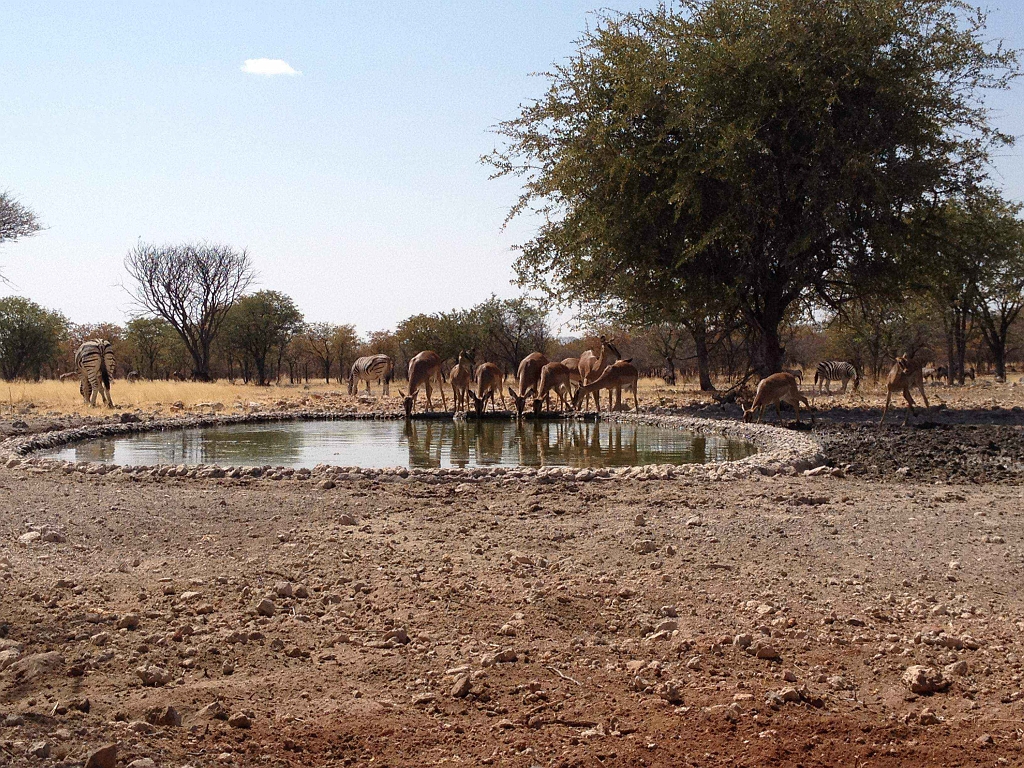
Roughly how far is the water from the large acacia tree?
168 inches

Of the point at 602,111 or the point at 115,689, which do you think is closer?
the point at 115,689

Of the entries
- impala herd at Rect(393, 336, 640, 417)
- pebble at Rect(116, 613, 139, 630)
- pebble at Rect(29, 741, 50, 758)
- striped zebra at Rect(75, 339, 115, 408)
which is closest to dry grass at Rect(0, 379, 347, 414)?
striped zebra at Rect(75, 339, 115, 408)

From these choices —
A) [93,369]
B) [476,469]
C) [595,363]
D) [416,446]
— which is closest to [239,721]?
[476,469]

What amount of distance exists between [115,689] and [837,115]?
18324 millimetres

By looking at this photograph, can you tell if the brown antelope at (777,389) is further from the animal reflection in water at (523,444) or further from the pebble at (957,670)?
the pebble at (957,670)

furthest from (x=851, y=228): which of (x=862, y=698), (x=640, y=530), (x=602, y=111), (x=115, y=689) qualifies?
(x=115, y=689)

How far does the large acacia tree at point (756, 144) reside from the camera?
18156mm

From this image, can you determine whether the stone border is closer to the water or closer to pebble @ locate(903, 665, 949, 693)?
the water

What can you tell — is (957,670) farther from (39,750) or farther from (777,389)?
(777,389)

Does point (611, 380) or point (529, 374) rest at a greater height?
point (529, 374)

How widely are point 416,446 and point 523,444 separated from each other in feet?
5.48

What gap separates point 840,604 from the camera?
5.04m

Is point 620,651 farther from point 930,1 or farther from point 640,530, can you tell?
point 930,1

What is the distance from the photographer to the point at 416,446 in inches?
572
